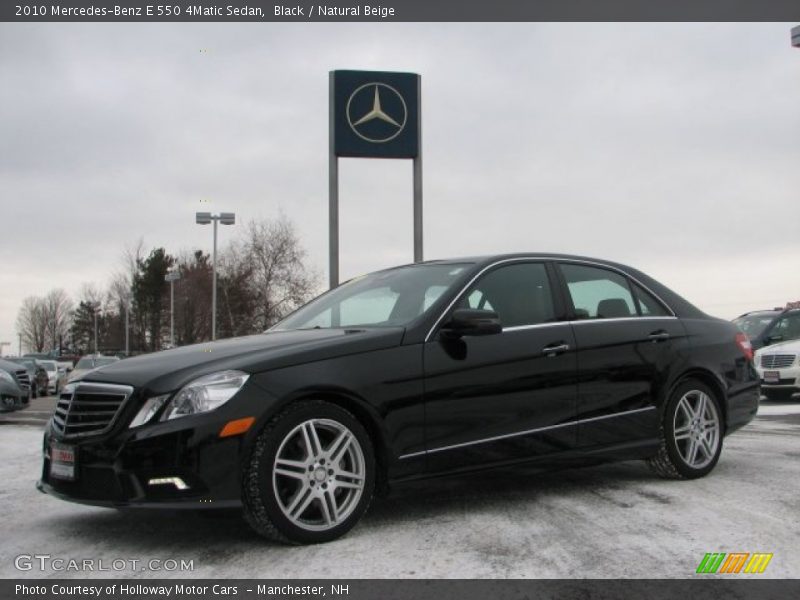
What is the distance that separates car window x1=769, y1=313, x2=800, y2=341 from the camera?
1601 centimetres

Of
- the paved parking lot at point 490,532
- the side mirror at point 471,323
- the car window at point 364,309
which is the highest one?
the car window at point 364,309

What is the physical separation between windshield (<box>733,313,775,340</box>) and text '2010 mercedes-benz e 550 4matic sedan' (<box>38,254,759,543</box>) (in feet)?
38.4

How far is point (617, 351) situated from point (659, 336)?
49 centimetres

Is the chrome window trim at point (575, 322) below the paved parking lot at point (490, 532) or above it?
above

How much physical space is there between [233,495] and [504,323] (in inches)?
77.5

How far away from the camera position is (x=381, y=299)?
17.3 ft

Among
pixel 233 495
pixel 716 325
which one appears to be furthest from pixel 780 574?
pixel 716 325

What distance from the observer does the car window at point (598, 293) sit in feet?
18.0

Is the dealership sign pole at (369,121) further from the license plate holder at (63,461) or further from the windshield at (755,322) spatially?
the license plate holder at (63,461)

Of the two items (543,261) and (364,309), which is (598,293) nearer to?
(543,261)

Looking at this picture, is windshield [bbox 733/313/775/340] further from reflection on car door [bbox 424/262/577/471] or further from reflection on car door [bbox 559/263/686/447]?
reflection on car door [bbox 424/262/577/471]

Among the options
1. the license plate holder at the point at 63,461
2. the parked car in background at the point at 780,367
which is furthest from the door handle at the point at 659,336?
the parked car in background at the point at 780,367

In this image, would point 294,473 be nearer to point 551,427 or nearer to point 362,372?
point 362,372

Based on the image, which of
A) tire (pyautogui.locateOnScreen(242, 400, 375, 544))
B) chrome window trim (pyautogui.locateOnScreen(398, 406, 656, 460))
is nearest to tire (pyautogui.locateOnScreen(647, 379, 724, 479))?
chrome window trim (pyautogui.locateOnScreen(398, 406, 656, 460))
